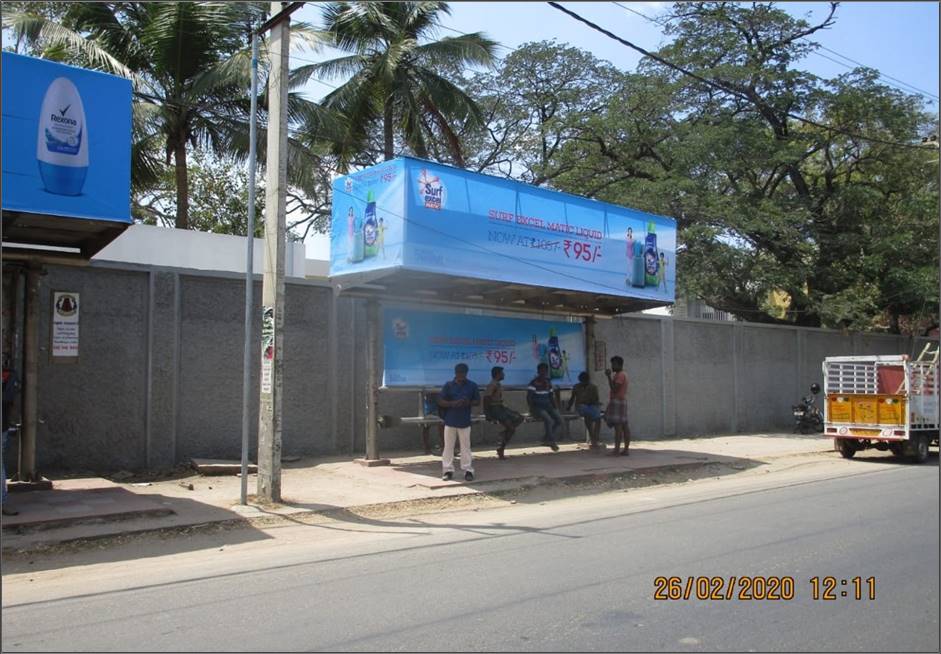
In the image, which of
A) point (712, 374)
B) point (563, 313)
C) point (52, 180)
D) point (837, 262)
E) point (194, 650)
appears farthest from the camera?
point (837, 262)

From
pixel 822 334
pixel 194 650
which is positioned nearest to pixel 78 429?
pixel 194 650

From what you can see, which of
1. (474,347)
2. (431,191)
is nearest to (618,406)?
(474,347)

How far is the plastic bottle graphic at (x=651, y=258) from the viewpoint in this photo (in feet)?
50.9

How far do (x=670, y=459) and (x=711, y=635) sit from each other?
10.1 metres

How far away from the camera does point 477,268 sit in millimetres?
12398

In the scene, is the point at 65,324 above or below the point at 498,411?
above

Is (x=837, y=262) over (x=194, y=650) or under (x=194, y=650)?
over

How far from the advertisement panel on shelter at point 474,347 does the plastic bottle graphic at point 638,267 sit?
5.51 feet

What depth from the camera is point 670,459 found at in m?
15.2

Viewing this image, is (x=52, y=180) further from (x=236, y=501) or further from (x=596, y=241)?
(x=596, y=241)

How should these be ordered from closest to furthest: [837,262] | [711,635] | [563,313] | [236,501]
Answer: [711,635] → [236,501] → [563,313] → [837,262]

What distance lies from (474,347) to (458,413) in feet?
9.99

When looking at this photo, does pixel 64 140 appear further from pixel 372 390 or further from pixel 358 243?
pixel 372 390

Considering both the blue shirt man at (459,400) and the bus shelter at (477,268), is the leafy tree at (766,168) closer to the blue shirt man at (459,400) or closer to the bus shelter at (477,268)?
the bus shelter at (477,268)
